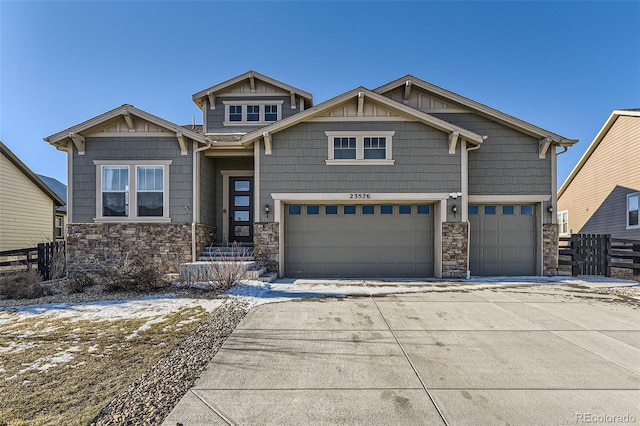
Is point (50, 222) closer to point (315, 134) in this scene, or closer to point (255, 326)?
point (315, 134)

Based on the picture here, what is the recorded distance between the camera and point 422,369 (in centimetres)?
382

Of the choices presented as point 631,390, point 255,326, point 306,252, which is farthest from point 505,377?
point 306,252

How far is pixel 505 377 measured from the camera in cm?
364

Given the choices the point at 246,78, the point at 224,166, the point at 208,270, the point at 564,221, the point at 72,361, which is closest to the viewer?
the point at 72,361

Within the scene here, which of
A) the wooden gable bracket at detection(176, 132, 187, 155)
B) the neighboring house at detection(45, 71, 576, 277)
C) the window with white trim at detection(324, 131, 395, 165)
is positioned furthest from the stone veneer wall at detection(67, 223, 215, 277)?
the window with white trim at detection(324, 131, 395, 165)

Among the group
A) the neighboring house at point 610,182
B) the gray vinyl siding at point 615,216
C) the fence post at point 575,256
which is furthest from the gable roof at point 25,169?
the gray vinyl siding at point 615,216

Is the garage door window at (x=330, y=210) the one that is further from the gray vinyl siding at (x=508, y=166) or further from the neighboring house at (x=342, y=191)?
the gray vinyl siding at (x=508, y=166)

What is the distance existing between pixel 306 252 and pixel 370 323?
5.45 meters

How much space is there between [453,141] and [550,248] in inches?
188

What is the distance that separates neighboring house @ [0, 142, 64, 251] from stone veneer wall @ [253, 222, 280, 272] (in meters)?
10.3

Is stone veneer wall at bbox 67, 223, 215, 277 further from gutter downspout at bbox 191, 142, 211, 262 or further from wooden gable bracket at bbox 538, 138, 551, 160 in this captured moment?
wooden gable bracket at bbox 538, 138, 551, 160

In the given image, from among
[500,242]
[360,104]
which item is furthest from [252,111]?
[500,242]

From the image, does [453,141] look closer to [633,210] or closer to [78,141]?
[633,210]

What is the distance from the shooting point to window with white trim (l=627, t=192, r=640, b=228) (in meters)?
13.6
